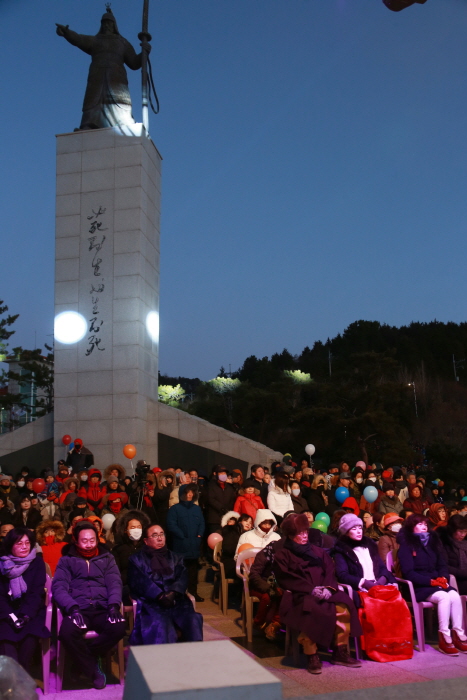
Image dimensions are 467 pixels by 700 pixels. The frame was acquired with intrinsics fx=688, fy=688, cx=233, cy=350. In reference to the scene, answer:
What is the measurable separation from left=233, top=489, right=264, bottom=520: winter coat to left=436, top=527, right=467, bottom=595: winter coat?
248cm

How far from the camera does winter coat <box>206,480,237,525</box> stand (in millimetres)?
8688

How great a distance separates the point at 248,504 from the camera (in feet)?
27.1

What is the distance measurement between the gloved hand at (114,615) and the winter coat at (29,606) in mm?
428

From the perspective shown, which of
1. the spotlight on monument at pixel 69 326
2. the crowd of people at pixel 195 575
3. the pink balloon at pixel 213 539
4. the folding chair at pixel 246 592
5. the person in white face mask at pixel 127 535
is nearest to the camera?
Result: the crowd of people at pixel 195 575

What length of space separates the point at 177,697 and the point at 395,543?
15.0 ft

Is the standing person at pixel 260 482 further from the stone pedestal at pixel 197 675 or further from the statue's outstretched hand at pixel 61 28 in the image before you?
the statue's outstretched hand at pixel 61 28

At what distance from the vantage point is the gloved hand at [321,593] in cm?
511

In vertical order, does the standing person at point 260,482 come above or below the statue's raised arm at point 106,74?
below

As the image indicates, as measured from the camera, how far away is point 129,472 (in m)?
17.0

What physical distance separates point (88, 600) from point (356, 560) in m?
2.14

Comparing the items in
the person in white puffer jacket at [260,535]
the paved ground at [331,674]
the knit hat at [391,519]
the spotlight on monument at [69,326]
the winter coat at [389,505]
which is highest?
the spotlight on monument at [69,326]

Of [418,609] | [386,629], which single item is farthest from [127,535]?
[418,609]

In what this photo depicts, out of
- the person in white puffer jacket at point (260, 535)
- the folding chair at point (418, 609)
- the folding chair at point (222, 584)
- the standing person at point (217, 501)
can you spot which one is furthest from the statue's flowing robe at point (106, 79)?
the folding chair at point (418, 609)

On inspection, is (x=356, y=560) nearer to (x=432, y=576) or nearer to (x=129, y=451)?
(x=432, y=576)
